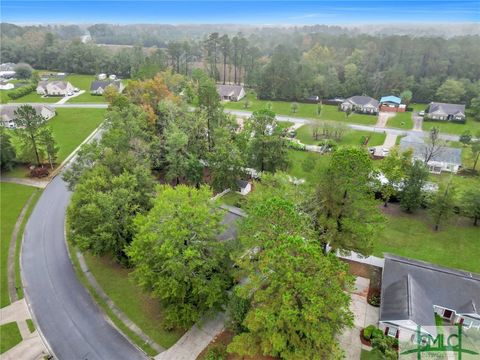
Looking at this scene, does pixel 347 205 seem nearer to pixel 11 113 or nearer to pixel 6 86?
pixel 11 113

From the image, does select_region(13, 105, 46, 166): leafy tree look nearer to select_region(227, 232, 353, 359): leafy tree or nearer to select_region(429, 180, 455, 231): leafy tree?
select_region(227, 232, 353, 359): leafy tree

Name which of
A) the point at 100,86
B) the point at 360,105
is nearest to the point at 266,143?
the point at 360,105

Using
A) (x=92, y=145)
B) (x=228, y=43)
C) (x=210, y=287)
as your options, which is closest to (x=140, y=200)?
(x=92, y=145)

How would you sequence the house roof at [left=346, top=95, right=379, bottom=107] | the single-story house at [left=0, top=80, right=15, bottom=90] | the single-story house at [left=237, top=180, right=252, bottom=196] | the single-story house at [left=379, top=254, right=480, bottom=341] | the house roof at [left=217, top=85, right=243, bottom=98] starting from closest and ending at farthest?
the single-story house at [left=379, top=254, right=480, bottom=341] < the single-story house at [left=237, top=180, right=252, bottom=196] < the house roof at [left=346, top=95, right=379, bottom=107] < the house roof at [left=217, top=85, right=243, bottom=98] < the single-story house at [left=0, top=80, right=15, bottom=90]

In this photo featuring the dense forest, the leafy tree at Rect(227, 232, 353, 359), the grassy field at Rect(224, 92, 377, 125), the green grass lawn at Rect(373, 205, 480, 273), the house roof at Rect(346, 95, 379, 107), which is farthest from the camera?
the dense forest

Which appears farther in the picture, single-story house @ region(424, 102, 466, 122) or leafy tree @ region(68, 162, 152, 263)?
single-story house @ region(424, 102, 466, 122)

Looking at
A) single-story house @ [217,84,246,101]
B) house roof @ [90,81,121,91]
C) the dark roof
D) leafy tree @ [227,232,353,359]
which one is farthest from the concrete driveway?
house roof @ [90,81,121,91]
